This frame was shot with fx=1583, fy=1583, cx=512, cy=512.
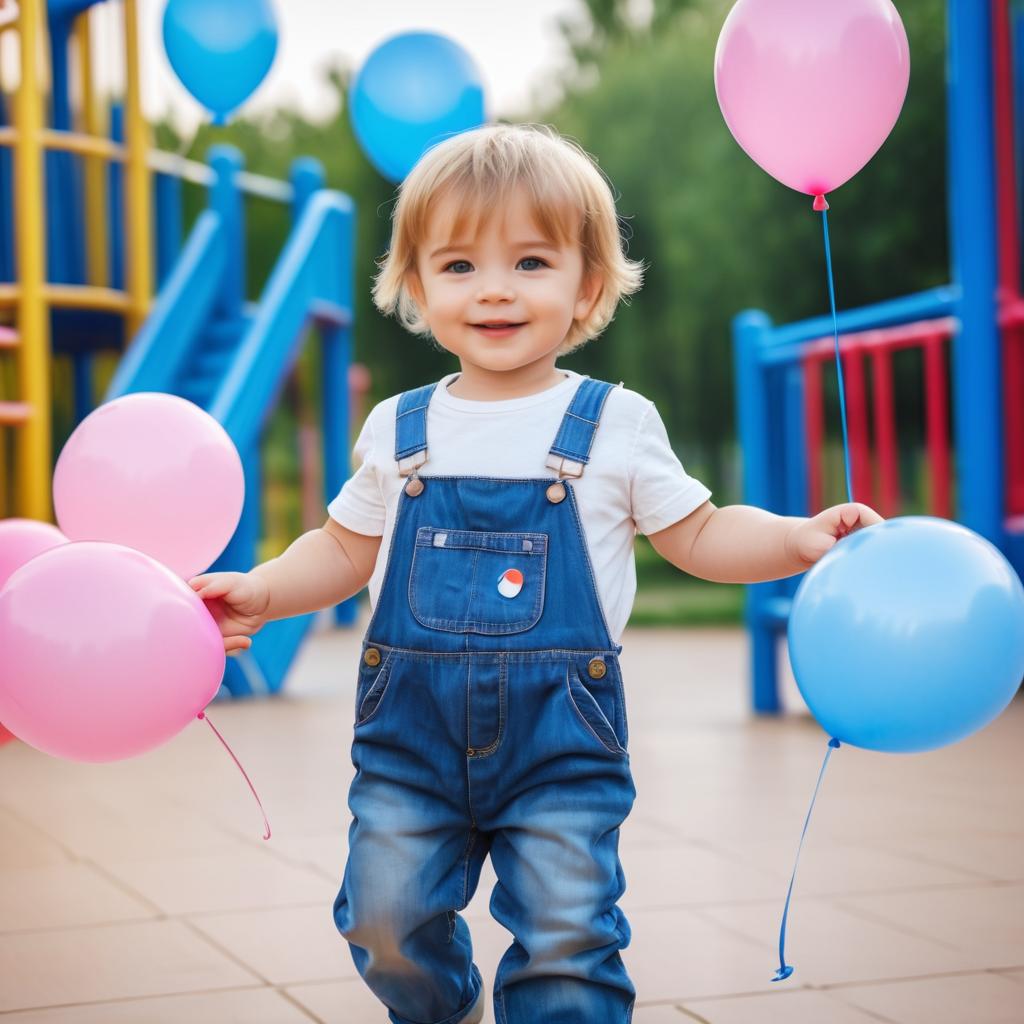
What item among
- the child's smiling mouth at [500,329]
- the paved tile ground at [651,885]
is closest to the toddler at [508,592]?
the child's smiling mouth at [500,329]

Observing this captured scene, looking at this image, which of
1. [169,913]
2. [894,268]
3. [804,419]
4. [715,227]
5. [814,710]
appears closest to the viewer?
[814,710]

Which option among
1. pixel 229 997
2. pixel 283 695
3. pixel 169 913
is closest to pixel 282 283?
pixel 283 695

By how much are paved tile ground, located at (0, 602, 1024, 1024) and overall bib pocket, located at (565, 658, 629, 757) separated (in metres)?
0.59

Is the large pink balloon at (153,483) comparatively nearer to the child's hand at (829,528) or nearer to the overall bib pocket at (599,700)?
the overall bib pocket at (599,700)

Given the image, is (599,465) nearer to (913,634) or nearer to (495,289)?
(495,289)

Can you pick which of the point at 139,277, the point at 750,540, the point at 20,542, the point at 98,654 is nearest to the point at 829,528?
the point at 750,540

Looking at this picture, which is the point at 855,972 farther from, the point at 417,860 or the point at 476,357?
the point at 476,357

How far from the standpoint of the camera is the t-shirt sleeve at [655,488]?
2.28 metres

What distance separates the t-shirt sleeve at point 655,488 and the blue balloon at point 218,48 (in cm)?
406

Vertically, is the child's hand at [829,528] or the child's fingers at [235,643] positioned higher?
the child's hand at [829,528]

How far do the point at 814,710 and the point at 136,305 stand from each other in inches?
239

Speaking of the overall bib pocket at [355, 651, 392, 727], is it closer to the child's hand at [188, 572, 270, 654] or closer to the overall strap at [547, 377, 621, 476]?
the child's hand at [188, 572, 270, 654]

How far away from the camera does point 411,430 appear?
236cm

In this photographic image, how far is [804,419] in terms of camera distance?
244 inches
